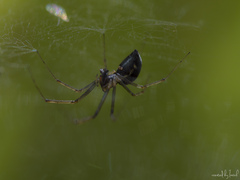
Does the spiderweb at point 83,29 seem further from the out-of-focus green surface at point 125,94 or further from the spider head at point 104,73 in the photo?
the spider head at point 104,73

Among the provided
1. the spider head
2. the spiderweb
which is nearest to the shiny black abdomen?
the spider head

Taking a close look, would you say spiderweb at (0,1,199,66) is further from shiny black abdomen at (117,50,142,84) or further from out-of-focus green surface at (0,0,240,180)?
shiny black abdomen at (117,50,142,84)

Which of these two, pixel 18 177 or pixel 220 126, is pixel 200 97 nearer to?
pixel 220 126

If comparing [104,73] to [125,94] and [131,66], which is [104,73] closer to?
[131,66]

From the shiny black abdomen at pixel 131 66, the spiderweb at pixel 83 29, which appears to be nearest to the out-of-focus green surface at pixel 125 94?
the spiderweb at pixel 83 29

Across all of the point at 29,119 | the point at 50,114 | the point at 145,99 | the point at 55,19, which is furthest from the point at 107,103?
the point at 55,19

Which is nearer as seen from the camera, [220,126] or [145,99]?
[220,126]

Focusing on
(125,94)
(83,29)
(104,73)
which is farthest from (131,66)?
(125,94)

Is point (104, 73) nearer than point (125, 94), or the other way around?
point (104, 73)
